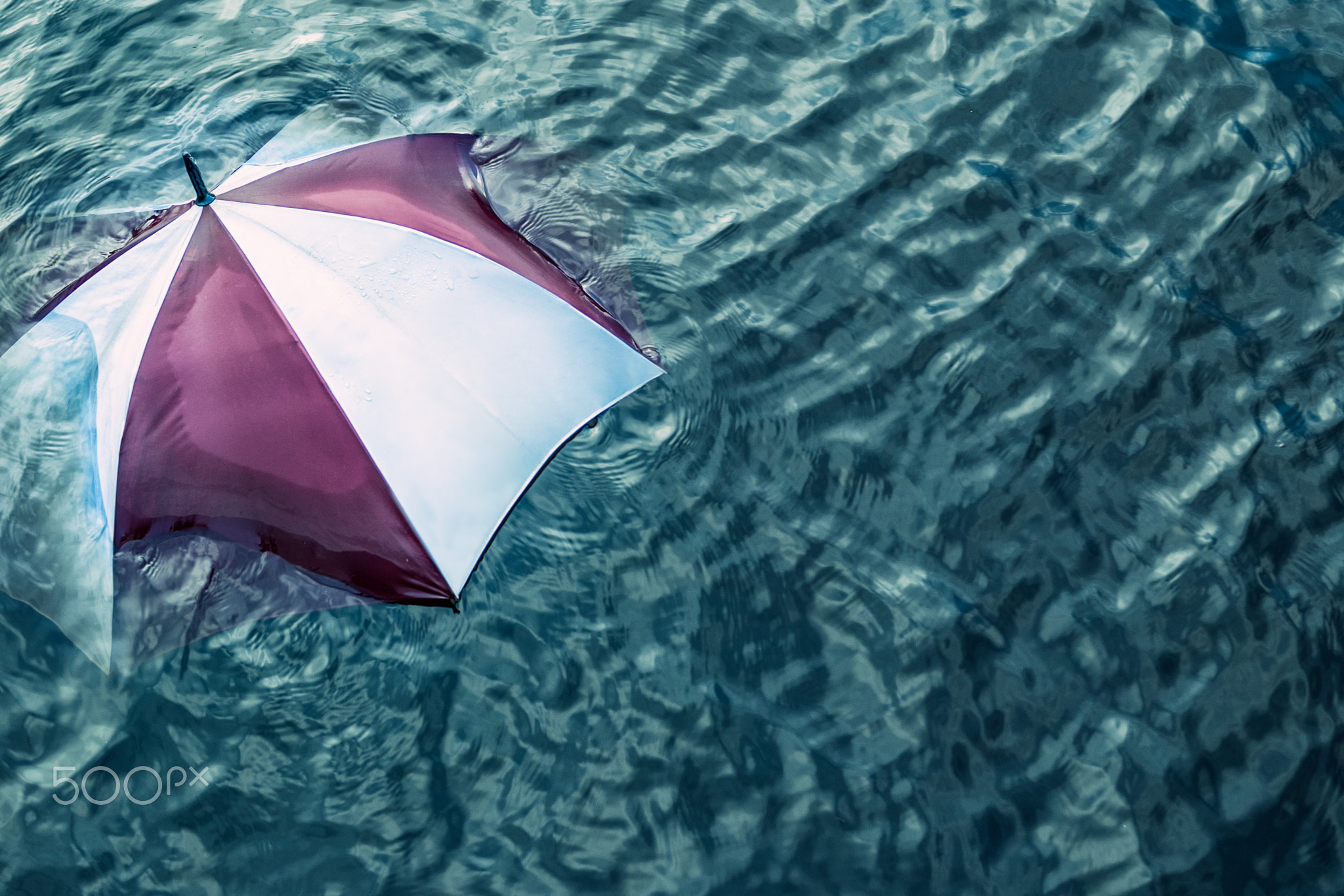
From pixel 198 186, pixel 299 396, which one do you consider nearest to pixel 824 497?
pixel 299 396

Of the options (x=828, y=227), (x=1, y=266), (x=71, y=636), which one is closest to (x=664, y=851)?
(x=71, y=636)

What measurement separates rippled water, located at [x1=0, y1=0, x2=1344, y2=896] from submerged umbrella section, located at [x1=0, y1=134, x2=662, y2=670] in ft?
2.39

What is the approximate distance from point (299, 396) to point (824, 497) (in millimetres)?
1740

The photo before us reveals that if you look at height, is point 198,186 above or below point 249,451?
above

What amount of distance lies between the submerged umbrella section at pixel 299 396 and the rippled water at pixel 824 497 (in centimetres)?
73

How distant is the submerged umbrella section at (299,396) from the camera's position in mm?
2529

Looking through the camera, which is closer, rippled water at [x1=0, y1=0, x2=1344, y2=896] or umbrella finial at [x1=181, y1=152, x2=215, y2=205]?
umbrella finial at [x1=181, y1=152, x2=215, y2=205]

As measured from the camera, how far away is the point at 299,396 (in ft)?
8.29

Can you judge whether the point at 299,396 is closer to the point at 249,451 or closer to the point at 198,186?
the point at 249,451

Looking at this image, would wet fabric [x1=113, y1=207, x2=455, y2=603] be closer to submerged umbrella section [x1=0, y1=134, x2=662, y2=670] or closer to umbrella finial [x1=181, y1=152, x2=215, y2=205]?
submerged umbrella section [x1=0, y1=134, x2=662, y2=670]

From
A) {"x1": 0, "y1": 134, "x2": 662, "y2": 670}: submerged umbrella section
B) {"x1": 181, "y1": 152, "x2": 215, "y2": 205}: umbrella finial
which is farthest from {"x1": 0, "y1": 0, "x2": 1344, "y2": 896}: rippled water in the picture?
{"x1": 181, "y1": 152, "x2": 215, "y2": 205}: umbrella finial

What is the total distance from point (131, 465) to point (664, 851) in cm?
181

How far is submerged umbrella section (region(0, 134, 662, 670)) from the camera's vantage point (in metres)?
2.53

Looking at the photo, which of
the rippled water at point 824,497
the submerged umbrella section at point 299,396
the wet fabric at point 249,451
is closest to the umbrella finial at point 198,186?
the submerged umbrella section at point 299,396
